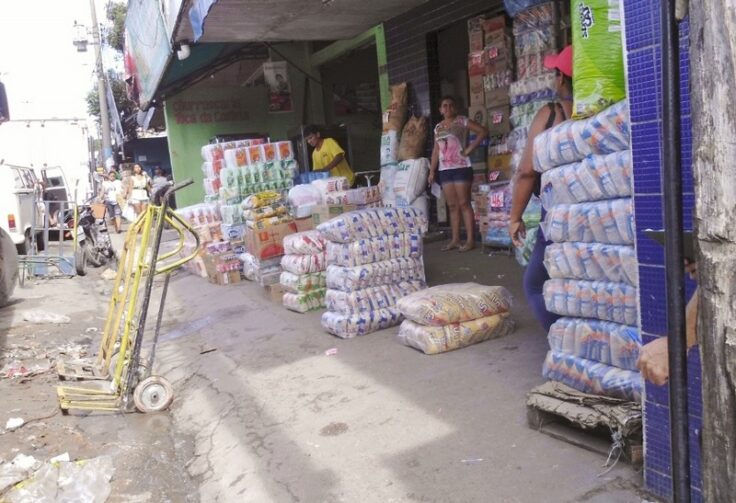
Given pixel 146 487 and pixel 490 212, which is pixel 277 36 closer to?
pixel 490 212

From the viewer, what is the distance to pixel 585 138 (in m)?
2.87

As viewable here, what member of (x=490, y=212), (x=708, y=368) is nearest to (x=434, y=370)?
(x=708, y=368)

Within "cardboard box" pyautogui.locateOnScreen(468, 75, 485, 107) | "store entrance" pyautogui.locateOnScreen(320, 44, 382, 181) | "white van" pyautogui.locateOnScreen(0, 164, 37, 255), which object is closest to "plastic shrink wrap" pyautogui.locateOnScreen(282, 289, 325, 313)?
"cardboard box" pyautogui.locateOnScreen(468, 75, 485, 107)

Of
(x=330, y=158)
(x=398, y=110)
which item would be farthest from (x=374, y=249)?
(x=398, y=110)

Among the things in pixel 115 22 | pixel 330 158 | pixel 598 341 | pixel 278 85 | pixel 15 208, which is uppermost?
pixel 115 22

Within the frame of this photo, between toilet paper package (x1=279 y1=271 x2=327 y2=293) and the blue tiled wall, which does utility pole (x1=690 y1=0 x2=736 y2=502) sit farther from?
toilet paper package (x1=279 y1=271 x2=327 y2=293)

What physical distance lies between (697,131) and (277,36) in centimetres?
916

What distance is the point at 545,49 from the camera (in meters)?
6.82

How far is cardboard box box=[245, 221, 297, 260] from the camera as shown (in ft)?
24.5

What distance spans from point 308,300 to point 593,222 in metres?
3.98

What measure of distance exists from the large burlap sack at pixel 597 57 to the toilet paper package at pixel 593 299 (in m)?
0.81

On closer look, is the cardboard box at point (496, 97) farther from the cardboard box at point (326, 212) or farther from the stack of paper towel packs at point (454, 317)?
the stack of paper towel packs at point (454, 317)

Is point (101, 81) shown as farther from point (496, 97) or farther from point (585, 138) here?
point (585, 138)

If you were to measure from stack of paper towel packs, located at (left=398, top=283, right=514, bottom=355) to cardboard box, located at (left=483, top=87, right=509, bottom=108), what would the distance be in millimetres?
3550
